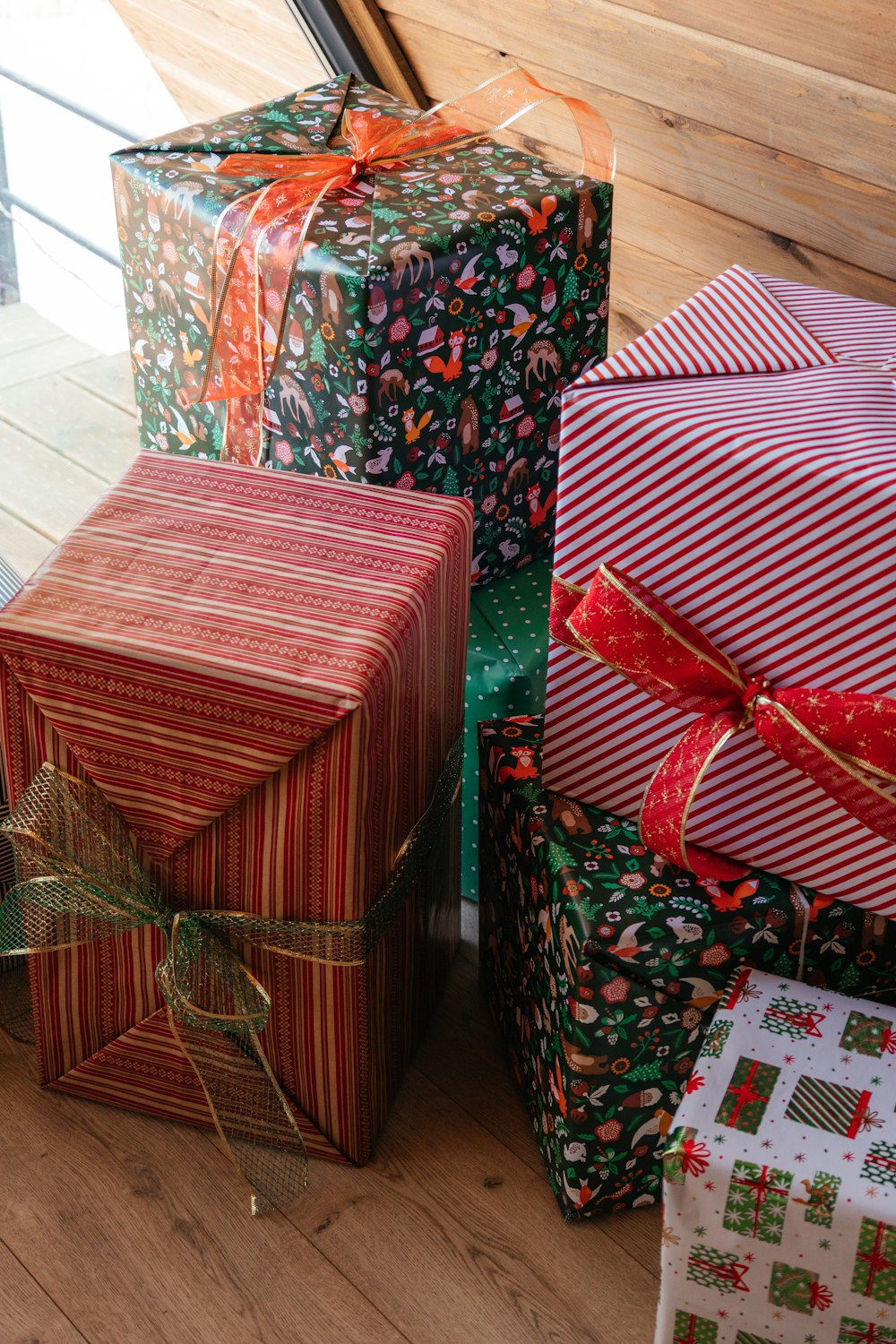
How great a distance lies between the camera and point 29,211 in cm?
247

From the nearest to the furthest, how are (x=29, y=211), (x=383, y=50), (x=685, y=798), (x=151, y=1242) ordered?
(x=685, y=798), (x=151, y=1242), (x=383, y=50), (x=29, y=211)

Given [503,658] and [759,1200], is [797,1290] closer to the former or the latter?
[759,1200]

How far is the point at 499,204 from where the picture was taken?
1114mm

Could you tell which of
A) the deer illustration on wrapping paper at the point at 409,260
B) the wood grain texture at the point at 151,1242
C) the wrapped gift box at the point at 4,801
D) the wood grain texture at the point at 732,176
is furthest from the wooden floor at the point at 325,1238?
the wood grain texture at the point at 732,176

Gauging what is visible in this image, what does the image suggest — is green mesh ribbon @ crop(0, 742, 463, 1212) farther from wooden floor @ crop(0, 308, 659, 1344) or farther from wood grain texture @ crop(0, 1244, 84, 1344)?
wood grain texture @ crop(0, 1244, 84, 1344)

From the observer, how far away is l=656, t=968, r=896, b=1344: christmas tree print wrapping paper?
31.5 inches

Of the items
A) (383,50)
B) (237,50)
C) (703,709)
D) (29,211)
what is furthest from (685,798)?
(29,211)

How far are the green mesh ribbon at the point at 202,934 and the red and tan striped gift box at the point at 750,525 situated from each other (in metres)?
0.21

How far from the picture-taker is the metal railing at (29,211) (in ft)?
7.59

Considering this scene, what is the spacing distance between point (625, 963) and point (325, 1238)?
33 centimetres

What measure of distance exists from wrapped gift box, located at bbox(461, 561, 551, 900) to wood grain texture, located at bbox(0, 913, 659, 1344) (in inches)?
11.8

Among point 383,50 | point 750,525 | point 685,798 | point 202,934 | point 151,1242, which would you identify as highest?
point 383,50

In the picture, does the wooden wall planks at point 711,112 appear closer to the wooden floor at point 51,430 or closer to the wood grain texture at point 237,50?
the wood grain texture at point 237,50

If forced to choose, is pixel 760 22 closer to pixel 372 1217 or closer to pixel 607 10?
pixel 607 10
